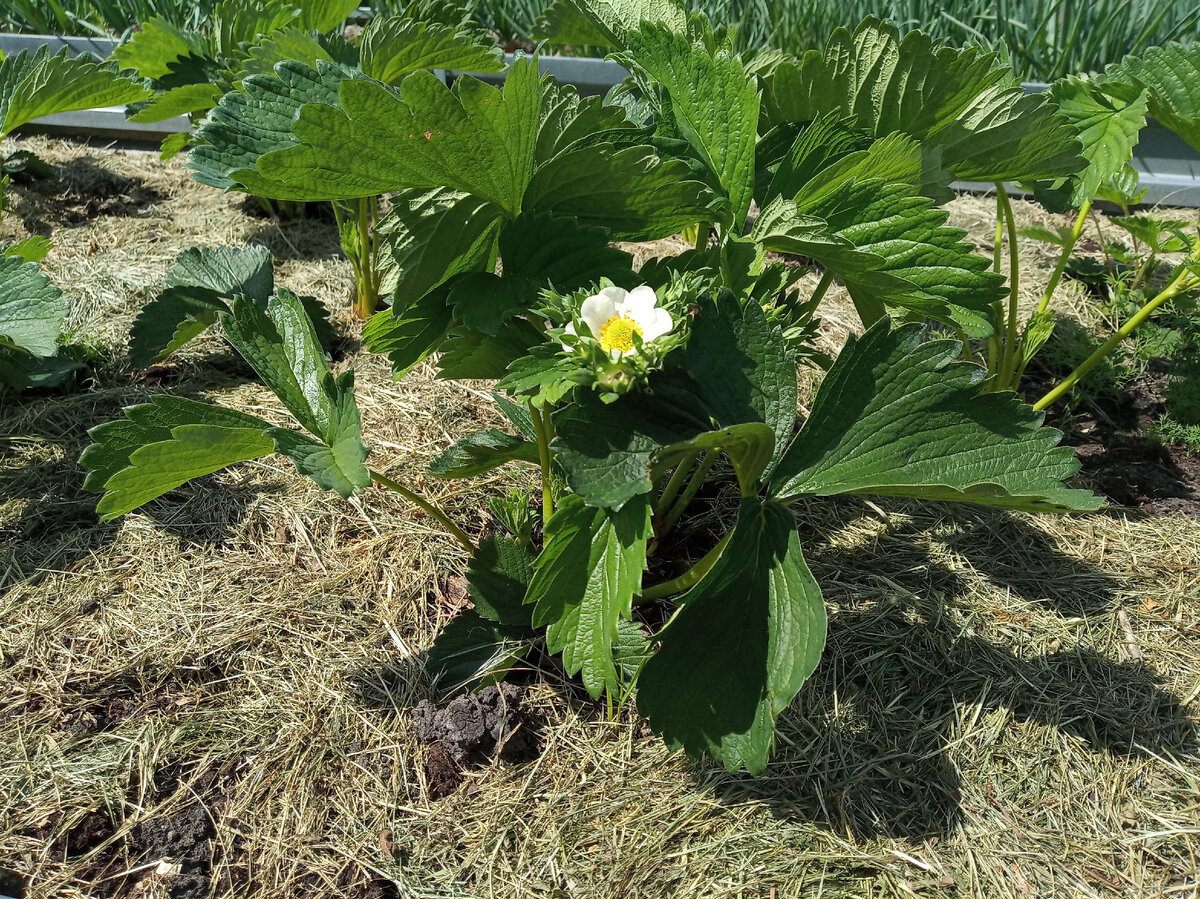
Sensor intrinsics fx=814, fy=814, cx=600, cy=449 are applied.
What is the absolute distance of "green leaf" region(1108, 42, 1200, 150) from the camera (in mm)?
1671

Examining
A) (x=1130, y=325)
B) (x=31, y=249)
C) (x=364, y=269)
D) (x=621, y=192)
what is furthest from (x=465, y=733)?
(x=1130, y=325)

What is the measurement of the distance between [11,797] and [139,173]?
254cm

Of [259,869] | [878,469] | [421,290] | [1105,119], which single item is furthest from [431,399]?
[1105,119]

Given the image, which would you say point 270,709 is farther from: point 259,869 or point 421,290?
point 421,290

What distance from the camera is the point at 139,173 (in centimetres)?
311

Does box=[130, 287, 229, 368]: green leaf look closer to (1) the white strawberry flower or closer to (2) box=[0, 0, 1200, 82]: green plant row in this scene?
(1) the white strawberry flower

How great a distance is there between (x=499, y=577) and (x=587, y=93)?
2.36 m

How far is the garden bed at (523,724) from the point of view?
1263mm

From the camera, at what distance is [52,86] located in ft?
6.57

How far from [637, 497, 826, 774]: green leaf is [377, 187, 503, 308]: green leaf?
21.5 inches

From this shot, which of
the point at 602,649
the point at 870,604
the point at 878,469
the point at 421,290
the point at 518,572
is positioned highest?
the point at 421,290

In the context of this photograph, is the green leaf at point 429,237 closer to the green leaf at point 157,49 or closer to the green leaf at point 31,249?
the green leaf at point 31,249

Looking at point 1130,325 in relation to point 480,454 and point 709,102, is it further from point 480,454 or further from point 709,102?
point 480,454

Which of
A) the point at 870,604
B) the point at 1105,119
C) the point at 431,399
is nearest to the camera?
the point at 870,604
